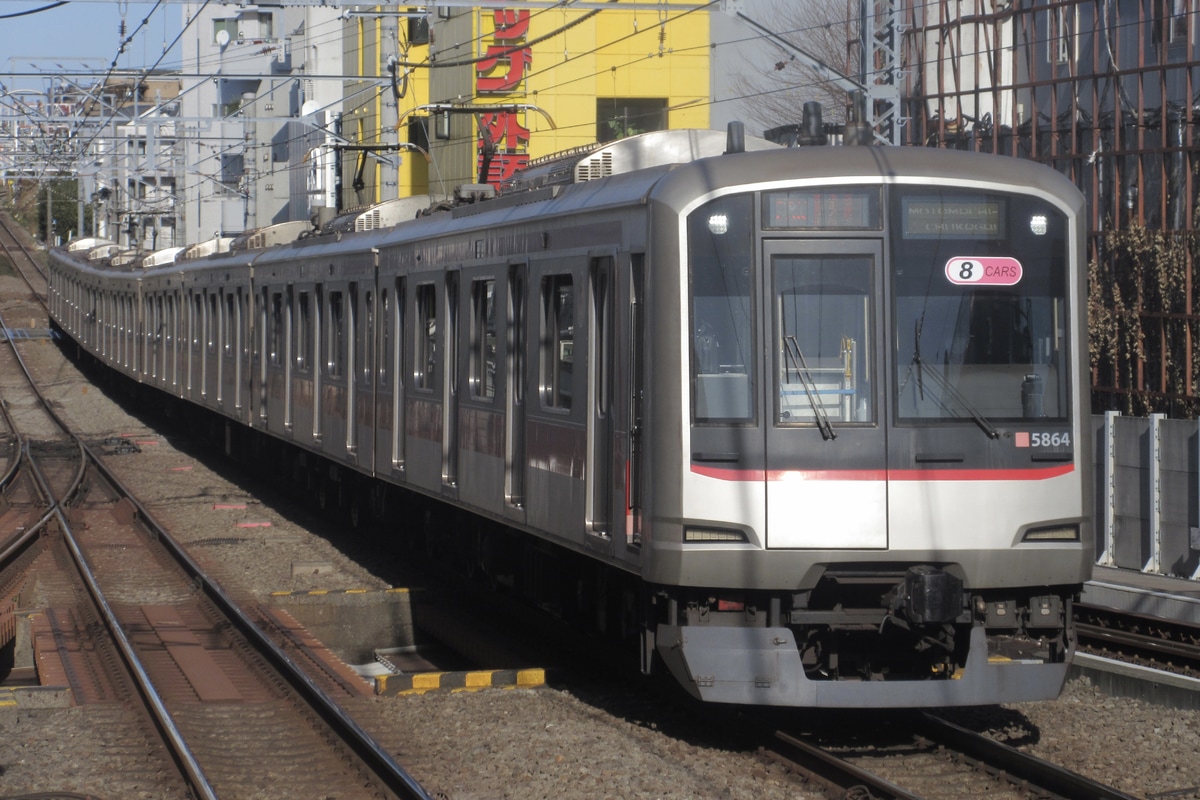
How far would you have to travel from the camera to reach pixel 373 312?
41.8 feet

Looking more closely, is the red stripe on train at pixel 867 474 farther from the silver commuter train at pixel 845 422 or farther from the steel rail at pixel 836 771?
the steel rail at pixel 836 771

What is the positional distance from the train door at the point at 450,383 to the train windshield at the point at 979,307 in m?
4.05

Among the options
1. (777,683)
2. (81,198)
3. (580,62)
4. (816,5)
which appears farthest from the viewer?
(81,198)

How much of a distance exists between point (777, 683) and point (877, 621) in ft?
1.93

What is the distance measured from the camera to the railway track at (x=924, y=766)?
6.18 metres

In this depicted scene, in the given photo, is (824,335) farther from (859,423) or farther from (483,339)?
(483,339)

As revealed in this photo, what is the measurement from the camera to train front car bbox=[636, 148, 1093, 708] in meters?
6.83

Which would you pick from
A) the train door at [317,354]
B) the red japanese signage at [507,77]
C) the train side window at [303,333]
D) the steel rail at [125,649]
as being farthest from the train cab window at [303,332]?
the red japanese signage at [507,77]

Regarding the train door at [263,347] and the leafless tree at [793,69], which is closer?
the train door at [263,347]

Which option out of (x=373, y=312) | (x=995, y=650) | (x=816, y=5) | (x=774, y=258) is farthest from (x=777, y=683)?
(x=816, y=5)

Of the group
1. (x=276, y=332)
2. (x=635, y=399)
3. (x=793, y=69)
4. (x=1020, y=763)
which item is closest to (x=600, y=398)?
(x=635, y=399)

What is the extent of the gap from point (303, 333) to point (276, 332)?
1.55 meters

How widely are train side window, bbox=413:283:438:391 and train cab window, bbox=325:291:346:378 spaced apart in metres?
2.49

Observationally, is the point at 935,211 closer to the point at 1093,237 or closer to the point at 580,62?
the point at 1093,237
